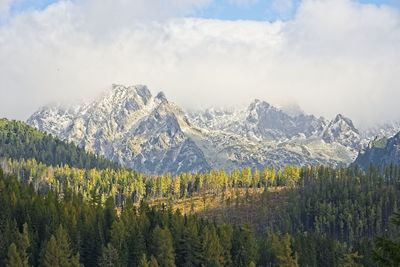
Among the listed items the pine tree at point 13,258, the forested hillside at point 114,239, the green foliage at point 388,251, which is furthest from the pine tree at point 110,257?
the green foliage at point 388,251

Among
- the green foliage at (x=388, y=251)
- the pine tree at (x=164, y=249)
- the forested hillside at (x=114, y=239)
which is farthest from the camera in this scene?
the pine tree at (x=164, y=249)

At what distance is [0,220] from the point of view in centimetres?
13412

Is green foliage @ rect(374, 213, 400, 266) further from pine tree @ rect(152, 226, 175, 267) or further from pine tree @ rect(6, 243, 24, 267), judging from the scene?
pine tree @ rect(152, 226, 175, 267)

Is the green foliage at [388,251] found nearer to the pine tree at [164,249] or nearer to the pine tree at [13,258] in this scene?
the pine tree at [13,258]

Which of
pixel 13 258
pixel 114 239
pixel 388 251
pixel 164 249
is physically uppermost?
pixel 388 251

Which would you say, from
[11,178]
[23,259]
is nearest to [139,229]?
[23,259]

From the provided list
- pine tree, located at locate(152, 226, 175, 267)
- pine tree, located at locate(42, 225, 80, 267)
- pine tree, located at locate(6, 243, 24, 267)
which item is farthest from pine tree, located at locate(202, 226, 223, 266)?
pine tree, located at locate(6, 243, 24, 267)

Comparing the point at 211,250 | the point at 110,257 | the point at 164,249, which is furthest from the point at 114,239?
the point at 211,250

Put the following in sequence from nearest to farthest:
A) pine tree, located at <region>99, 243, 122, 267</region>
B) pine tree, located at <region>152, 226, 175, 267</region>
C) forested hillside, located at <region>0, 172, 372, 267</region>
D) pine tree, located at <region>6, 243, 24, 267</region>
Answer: pine tree, located at <region>6, 243, 24, 267</region>
forested hillside, located at <region>0, 172, 372, 267</region>
pine tree, located at <region>99, 243, 122, 267</region>
pine tree, located at <region>152, 226, 175, 267</region>

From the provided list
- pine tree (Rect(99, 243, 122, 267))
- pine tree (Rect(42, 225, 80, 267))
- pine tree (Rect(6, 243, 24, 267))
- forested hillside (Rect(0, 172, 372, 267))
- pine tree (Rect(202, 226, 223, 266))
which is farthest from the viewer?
pine tree (Rect(202, 226, 223, 266))

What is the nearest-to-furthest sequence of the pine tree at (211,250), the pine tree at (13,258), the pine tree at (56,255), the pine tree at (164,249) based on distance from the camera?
the pine tree at (13,258), the pine tree at (56,255), the pine tree at (164,249), the pine tree at (211,250)

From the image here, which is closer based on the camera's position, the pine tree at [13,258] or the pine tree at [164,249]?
the pine tree at [13,258]

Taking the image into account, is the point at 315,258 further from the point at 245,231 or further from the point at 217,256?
the point at 217,256

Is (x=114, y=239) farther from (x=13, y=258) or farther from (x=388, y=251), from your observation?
(x=388, y=251)
